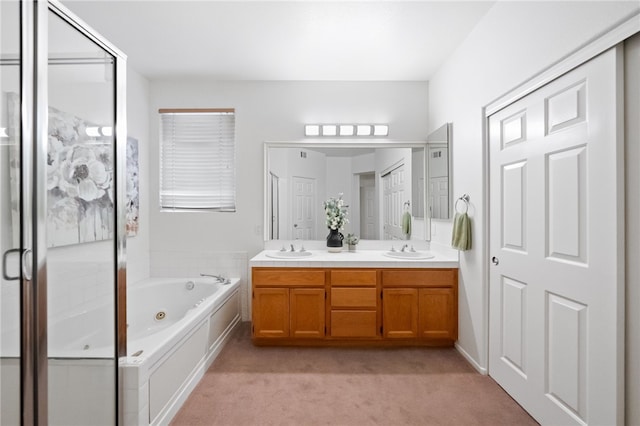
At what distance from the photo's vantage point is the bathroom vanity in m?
2.60

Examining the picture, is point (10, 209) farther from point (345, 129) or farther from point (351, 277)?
point (345, 129)

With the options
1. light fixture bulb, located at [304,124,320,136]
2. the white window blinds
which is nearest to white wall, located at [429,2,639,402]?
light fixture bulb, located at [304,124,320,136]

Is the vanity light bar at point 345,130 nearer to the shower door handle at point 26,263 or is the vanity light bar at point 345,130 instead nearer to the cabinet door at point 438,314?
the cabinet door at point 438,314

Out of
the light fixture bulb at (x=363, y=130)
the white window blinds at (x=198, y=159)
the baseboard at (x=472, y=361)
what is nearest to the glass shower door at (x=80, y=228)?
the white window blinds at (x=198, y=159)

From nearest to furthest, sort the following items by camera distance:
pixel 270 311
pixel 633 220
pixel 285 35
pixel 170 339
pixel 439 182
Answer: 1. pixel 633 220
2. pixel 170 339
3. pixel 285 35
4. pixel 270 311
5. pixel 439 182

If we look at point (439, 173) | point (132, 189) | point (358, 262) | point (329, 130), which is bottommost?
point (358, 262)

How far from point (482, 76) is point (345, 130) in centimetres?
136

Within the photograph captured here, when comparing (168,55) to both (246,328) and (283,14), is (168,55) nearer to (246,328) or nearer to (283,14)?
(283,14)

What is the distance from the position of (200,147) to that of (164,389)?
234cm

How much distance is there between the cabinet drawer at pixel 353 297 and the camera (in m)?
2.61

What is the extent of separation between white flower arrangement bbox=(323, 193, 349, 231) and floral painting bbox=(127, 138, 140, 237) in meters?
1.91

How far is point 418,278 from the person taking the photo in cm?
261

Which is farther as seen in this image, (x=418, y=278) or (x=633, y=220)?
(x=418, y=278)

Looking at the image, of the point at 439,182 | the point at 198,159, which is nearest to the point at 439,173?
the point at 439,182
